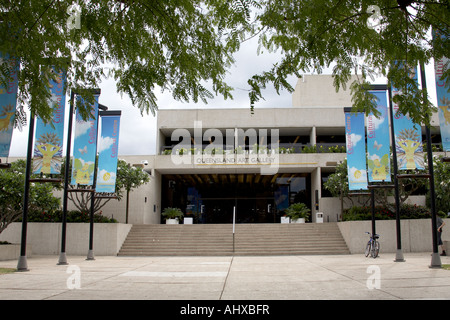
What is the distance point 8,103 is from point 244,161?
848 inches

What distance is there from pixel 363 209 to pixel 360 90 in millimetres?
17764

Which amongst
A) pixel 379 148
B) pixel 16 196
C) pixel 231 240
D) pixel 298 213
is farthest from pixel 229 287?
pixel 298 213

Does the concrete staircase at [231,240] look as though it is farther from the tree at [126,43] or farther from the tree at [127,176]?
the tree at [126,43]

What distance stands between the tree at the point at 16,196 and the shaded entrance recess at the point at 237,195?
45.0 feet

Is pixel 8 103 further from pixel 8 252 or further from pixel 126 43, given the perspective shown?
pixel 8 252

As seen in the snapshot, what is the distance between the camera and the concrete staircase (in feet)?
66.3

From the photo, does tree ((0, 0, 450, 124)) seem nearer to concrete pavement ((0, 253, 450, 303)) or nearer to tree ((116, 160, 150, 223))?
concrete pavement ((0, 253, 450, 303))

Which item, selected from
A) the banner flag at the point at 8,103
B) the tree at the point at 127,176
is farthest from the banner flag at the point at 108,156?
the banner flag at the point at 8,103

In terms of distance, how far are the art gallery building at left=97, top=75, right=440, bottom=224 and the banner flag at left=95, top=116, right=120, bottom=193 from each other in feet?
29.6

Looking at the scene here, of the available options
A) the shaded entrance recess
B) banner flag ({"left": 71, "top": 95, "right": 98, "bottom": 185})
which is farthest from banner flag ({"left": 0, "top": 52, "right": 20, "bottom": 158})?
the shaded entrance recess

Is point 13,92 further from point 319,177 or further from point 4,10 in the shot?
point 319,177

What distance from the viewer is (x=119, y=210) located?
2598cm

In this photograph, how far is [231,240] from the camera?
2192cm

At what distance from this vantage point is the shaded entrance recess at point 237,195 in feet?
105
